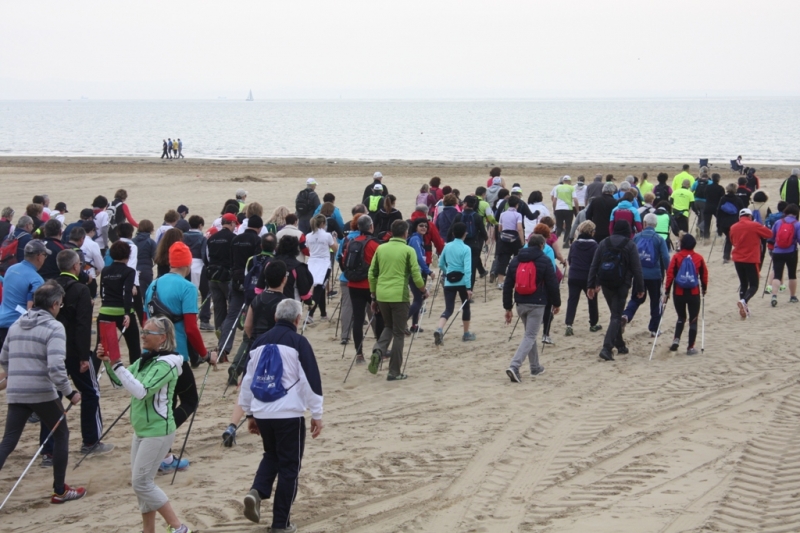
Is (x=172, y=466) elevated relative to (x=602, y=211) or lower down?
lower down

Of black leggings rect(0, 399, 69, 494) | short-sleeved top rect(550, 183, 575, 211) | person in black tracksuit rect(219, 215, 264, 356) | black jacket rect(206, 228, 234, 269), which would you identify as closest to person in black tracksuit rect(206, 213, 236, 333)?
black jacket rect(206, 228, 234, 269)

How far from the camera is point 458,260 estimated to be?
10961 millimetres

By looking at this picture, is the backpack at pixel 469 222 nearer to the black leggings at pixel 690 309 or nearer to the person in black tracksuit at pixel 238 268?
the black leggings at pixel 690 309

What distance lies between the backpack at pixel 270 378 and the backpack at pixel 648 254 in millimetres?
7070

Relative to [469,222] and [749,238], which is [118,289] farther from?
[749,238]

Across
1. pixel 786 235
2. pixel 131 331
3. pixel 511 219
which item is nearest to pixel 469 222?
pixel 511 219

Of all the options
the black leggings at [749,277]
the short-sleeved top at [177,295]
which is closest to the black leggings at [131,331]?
the short-sleeved top at [177,295]

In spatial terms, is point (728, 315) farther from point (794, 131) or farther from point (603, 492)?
point (794, 131)

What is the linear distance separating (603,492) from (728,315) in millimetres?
7369

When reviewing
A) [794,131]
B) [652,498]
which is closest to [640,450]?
[652,498]

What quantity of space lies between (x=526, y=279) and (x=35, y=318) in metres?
5.39

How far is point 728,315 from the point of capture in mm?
12992

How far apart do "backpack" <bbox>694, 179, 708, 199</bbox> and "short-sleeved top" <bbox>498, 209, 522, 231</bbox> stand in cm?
760

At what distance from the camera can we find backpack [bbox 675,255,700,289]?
419 inches
